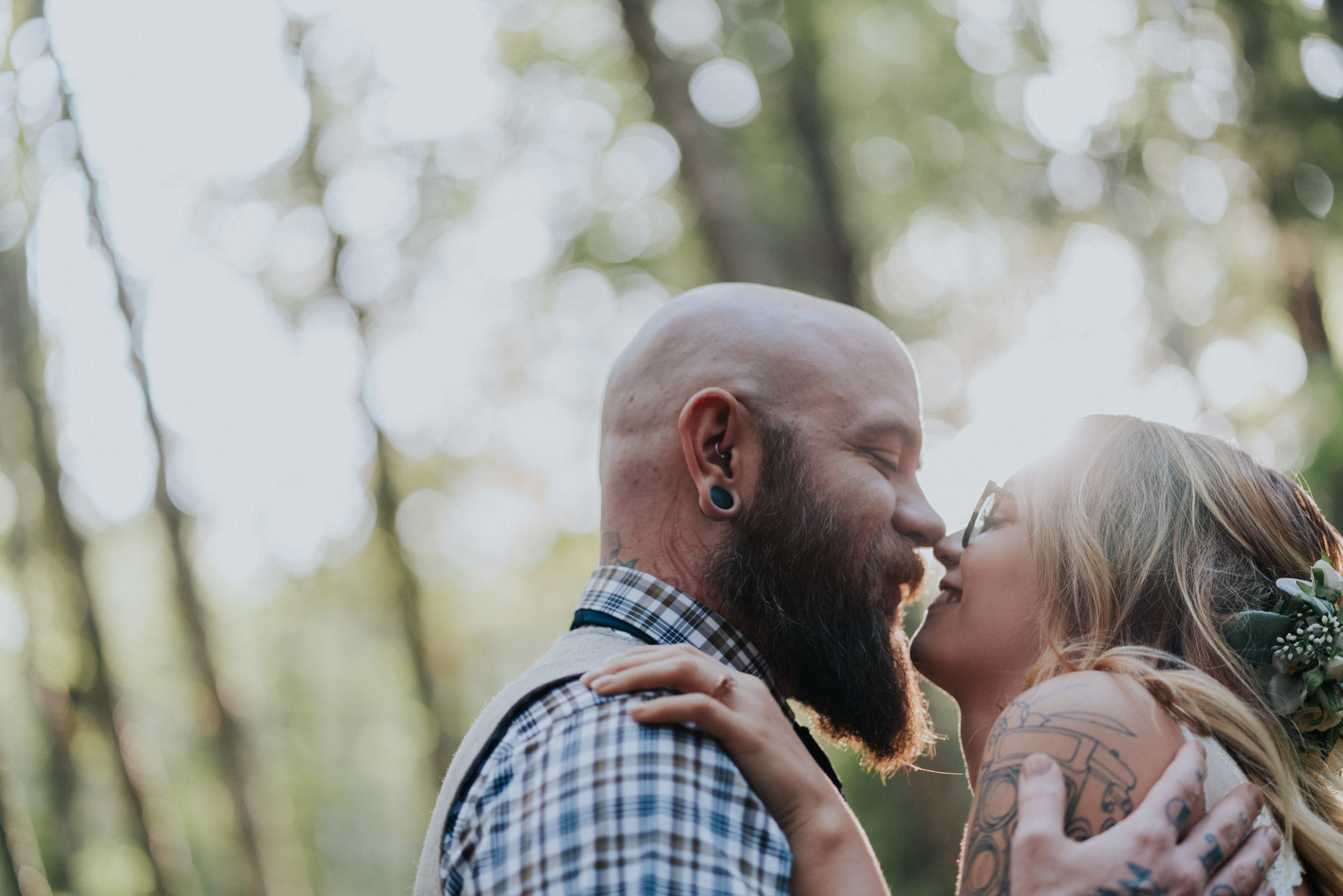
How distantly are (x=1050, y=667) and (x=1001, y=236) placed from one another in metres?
12.6

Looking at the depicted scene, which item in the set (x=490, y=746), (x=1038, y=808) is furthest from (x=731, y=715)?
(x=1038, y=808)

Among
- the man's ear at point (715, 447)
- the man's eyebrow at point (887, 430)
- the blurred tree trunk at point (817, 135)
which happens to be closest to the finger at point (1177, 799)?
the man's eyebrow at point (887, 430)

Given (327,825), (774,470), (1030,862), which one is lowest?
(327,825)

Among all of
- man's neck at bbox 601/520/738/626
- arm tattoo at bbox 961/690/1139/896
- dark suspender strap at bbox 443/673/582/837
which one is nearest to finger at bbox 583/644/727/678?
dark suspender strap at bbox 443/673/582/837

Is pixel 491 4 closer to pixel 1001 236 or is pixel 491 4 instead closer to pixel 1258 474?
pixel 1001 236

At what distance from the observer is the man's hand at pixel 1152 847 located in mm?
1913

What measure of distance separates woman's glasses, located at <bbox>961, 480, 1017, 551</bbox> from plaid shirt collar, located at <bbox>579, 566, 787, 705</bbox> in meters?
0.79

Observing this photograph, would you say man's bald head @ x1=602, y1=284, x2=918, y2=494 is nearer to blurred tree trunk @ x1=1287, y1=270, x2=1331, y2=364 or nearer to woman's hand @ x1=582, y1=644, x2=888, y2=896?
woman's hand @ x1=582, y1=644, x2=888, y2=896

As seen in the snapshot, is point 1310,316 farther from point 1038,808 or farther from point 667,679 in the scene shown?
point 667,679

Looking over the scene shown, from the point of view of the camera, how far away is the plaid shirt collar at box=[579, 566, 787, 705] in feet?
8.03

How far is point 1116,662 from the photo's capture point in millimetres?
2361

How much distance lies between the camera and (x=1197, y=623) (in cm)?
254

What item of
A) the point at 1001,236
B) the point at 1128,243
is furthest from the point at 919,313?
the point at 1128,243

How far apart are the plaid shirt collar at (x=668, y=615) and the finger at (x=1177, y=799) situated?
2.88 feet
